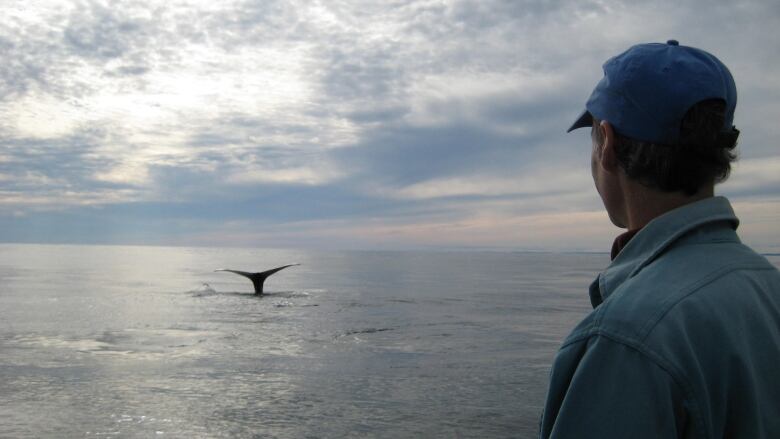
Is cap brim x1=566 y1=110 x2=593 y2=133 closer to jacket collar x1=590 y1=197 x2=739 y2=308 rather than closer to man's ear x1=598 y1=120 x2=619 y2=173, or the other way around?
man's ear x1=598 y1=120 x2=619 y2=173

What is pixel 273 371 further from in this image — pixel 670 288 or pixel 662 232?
pixel 670 288

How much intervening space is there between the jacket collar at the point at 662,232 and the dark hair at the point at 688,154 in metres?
0.08

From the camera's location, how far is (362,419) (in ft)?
35.4

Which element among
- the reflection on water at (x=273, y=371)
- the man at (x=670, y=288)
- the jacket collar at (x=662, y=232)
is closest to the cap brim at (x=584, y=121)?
the man at (x=670, y=288)

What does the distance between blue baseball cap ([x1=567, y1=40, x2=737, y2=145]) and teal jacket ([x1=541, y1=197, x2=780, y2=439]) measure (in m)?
0.26

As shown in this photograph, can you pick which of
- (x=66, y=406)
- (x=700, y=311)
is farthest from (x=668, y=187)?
(x=66, y=406)

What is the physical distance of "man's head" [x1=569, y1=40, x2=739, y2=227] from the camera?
1.81m

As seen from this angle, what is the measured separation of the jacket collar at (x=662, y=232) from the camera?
5.79ft

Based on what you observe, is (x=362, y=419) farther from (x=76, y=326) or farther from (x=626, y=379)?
(x=76, y=326)

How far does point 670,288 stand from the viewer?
158 cm

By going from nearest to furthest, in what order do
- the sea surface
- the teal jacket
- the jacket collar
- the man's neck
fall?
the teal jacket
the jacket collar
the man's neck
the sea surface

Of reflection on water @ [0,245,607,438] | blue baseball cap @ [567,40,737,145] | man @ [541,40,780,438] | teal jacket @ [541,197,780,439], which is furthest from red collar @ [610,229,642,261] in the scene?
reflection on water @ [0,245,607,438]

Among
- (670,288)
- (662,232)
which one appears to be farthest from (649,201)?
(670,288)

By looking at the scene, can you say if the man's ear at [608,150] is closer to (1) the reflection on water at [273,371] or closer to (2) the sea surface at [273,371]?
(2) the sea surface at [273,371]
